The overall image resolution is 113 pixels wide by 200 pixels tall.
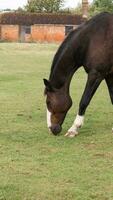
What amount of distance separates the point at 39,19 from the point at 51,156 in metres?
66.5

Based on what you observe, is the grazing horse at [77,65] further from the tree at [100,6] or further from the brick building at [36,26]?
the brick building at [36,26]

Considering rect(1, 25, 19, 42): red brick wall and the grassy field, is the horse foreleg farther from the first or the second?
rect(1, 25, 19, 42): red brick wall

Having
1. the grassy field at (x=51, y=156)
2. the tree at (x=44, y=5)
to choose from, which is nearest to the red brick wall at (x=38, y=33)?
the tree at (x=44, y=5)

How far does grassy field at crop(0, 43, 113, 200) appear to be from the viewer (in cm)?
584

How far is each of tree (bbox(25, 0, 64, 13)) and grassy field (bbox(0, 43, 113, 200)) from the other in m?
78.5

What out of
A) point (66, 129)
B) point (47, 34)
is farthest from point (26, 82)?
point (47, 34)

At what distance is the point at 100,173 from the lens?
654cm

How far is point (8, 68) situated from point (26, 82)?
589cm

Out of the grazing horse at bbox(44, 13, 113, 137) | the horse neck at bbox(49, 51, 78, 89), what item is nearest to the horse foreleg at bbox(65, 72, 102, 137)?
the grazing horse at bbox(44, 13, 113, 137)

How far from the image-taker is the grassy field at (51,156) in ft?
19.2

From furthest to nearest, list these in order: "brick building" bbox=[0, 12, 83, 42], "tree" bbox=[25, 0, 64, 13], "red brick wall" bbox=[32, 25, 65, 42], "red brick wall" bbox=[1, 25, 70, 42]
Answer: "tree" bbox=[25, 0, 64, 13]
"brick building" bbox=[0, 12, 83, 42]
"red brick wall" bbox=[1, 25, 70, 42]
"red brick wall" bbox=[32, 25, 65, 42]

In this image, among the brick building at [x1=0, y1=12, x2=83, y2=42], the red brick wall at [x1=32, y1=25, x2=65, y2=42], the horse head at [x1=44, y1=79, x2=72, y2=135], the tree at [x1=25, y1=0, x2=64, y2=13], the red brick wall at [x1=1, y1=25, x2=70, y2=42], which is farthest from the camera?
the tree at [x1=25, y1=0, x2=64, y2=13]

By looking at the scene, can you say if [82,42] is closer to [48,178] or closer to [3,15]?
[48,178]

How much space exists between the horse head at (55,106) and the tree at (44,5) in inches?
3225
